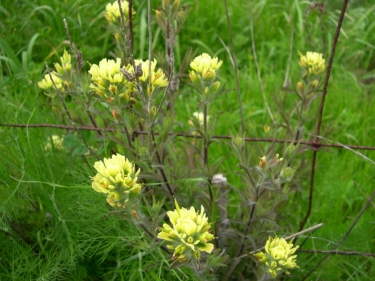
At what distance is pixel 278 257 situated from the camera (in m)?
1.21

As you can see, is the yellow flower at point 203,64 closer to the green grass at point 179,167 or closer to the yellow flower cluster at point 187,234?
the green grass at point 179,167

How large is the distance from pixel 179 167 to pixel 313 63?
2.08 ft

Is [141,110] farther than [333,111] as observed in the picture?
No

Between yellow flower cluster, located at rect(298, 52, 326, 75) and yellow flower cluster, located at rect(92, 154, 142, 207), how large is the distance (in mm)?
862

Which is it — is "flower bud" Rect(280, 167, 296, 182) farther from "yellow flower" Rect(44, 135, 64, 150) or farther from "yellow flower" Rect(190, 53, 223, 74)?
"yellow flower" Rect(44, 135, 64, 150)

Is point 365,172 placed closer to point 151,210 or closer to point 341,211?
point 341,211

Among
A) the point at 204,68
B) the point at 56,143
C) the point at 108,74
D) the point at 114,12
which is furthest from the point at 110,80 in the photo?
the point at 56,143

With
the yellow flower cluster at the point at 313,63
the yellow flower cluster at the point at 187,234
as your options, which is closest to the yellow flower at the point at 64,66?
the yellow flower cluster at the point at 187,234

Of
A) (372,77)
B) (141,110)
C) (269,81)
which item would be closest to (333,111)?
(269,81)

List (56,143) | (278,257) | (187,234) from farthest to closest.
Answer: (56,143)
(278,257)
(187,234)

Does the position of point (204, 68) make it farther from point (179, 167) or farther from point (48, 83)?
point (48, 83)

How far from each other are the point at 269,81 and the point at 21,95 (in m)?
1.53

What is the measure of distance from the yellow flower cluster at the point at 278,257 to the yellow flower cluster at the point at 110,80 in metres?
0.58

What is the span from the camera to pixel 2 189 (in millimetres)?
1490
